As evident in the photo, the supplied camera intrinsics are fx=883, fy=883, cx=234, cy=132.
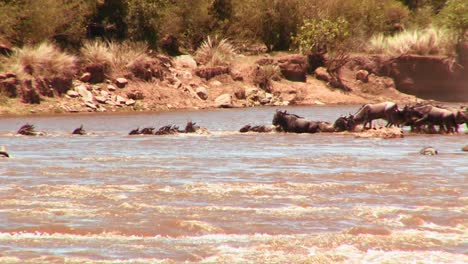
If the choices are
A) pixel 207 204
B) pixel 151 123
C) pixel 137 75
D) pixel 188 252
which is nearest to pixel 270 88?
pixel 137 75

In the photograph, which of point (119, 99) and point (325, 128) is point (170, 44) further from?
point (325, 128)

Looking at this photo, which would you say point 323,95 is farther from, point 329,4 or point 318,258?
point 318,258

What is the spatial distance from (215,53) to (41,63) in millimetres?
9732

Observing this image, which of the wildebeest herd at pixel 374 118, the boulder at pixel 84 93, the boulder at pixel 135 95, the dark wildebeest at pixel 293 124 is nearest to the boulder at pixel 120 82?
the boulder at pixel 135 95

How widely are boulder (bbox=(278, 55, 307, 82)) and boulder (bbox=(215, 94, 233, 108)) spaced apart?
5249mm

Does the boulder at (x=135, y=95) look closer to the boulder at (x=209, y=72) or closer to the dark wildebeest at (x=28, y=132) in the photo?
the boulder at (x=209, y=72)

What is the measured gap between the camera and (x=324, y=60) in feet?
147

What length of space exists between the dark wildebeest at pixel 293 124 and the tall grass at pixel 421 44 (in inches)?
877

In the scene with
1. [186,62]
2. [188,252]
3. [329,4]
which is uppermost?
[329,4]

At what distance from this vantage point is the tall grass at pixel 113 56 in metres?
37.3

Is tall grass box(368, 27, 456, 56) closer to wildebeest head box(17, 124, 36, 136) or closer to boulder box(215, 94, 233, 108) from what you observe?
boulder box(215, 94, 233, 108)

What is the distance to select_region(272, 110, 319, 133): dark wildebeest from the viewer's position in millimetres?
25016

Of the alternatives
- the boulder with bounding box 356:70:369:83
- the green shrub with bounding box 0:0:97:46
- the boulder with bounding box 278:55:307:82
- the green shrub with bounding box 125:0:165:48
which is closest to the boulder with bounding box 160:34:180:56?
the green shrub with bounding box 125:0:165:48

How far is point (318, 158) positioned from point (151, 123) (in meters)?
12.8
